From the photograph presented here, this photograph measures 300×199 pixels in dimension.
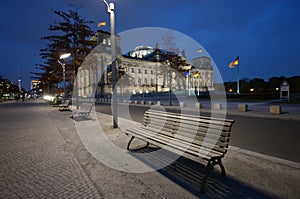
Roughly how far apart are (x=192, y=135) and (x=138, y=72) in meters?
93.3

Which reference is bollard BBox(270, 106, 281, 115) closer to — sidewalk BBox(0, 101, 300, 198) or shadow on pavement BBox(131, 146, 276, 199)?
sidewalk BBox(0, 101, 300, 198)

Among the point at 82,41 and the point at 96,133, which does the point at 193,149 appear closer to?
the point at 96,133

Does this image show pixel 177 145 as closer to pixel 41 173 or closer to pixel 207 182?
pixel 207 182

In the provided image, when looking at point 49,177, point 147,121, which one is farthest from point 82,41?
point 49,177

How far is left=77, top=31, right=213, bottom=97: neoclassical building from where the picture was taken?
20.9 meters

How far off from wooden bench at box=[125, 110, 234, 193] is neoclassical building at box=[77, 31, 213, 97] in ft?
45.1

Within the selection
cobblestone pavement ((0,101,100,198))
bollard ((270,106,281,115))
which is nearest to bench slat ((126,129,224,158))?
cobblestone pavement ((0,101,100,198))

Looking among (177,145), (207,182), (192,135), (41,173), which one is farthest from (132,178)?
(41,173)

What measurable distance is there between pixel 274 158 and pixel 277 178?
3.51ft

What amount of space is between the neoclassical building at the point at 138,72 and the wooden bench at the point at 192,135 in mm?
13754

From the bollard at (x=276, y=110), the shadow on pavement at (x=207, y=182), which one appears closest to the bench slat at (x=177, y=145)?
the shadow on pavement at (x=207, y=182)

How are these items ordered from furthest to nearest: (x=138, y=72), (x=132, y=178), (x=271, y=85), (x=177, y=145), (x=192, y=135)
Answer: (x=138, y=72), (x=271, y=85), (x=192, y=135), (x=177, y=145), (x=132, y=178)

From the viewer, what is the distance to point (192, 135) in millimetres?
3611

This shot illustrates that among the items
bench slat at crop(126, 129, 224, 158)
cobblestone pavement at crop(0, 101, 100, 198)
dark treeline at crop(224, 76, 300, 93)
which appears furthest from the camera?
dark treeline at crop(224, 76, 300, 93)
